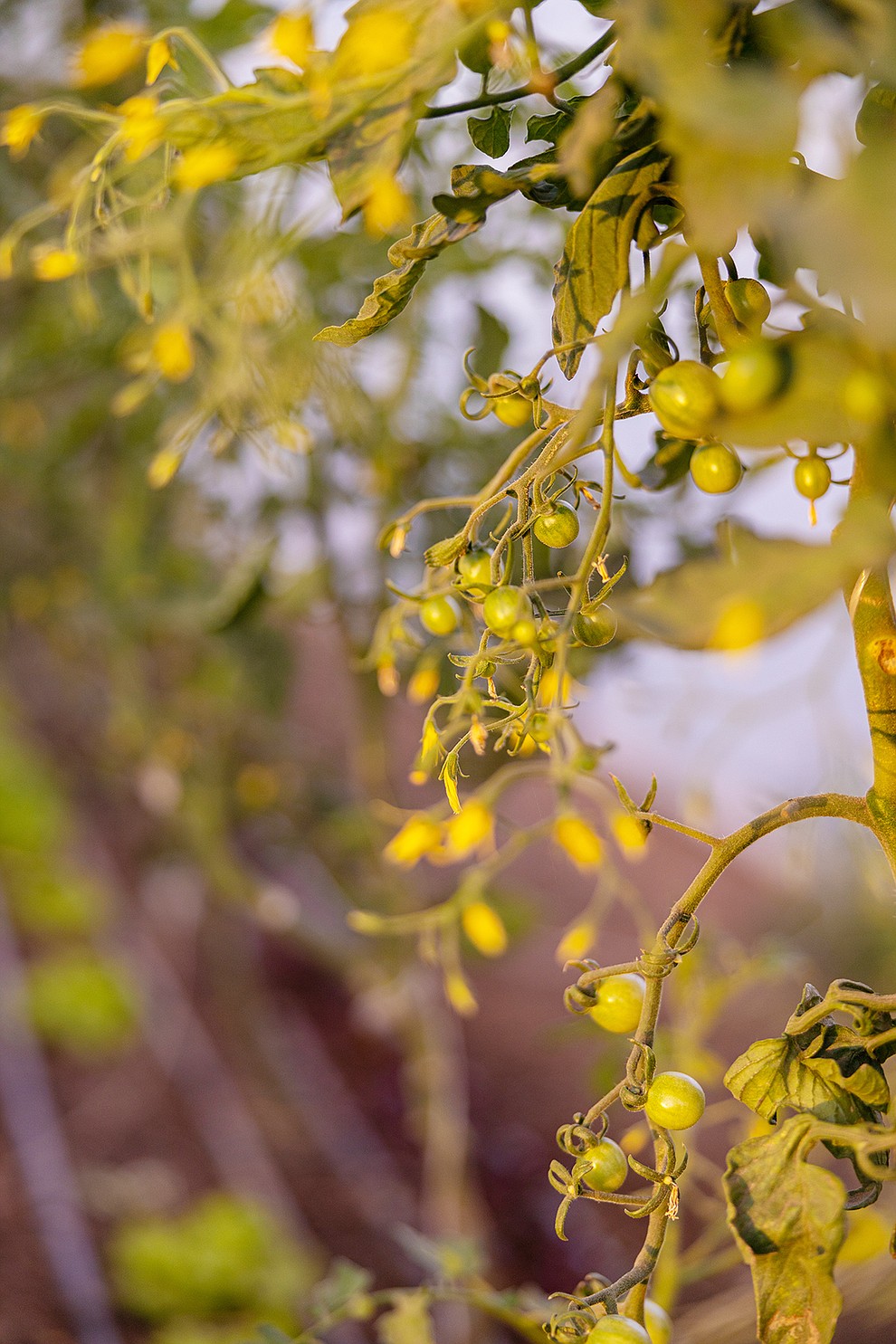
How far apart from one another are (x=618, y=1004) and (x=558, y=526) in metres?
0.10

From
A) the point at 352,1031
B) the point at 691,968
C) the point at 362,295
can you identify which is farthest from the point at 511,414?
the point at 352,1031

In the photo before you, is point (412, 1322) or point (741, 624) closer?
point (741, 624)

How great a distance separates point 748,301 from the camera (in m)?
0.18

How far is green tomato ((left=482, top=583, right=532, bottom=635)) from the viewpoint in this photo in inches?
6.7

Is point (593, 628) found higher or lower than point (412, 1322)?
higher

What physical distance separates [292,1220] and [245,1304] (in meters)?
0.10

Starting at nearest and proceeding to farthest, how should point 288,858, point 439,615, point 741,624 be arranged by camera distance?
point 741,624, point 439,615, point 288,858

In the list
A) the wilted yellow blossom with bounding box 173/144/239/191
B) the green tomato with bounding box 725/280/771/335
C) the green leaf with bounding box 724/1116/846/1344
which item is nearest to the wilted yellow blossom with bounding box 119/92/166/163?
the wilted yellow blossom with bounding box 173/144/239/191

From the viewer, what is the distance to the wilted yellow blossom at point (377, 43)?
145mm

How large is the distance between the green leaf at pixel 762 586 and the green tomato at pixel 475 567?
0.06m

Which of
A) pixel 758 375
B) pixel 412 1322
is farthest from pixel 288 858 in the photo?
pixel 758 375

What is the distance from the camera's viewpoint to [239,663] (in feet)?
2.71

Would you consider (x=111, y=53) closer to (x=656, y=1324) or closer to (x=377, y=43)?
(x=377, y=43)

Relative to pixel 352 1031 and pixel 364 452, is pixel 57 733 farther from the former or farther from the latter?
pixel 364 452
